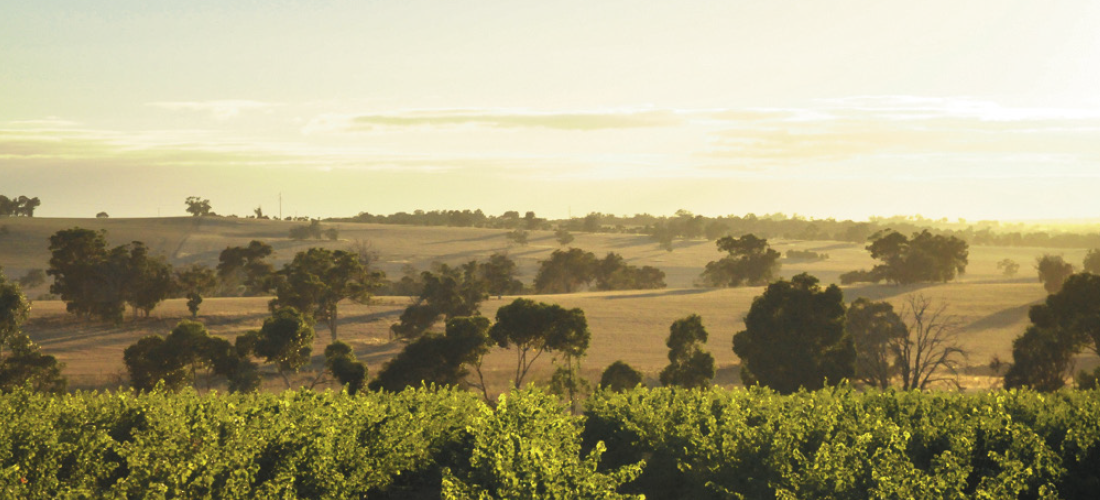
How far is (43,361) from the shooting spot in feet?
125

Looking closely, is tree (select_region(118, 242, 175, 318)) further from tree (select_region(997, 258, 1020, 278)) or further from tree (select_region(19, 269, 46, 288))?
tree (select_region(997, 258, 1020, 278))

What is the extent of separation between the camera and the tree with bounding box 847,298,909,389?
4491cm

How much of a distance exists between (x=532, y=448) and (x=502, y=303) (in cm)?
6049

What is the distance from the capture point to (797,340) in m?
38.2

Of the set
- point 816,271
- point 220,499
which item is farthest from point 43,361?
point 816,271

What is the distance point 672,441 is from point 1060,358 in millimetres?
30213

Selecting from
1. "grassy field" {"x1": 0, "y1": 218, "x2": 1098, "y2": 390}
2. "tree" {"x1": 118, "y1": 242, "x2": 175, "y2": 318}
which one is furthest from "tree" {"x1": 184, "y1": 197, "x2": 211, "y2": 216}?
"tree" {"x1": 118, "y1": 242, "x2": 175, "y2": 318}

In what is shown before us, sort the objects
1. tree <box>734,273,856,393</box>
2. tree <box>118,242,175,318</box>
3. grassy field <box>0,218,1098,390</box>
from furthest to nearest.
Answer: tree <box>118,242,175,318</box> < grassy field <box>0,218,1098,390</box> < tree <box>734,273,856,393</box>

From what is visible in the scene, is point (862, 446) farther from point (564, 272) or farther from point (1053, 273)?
point (564, 272)

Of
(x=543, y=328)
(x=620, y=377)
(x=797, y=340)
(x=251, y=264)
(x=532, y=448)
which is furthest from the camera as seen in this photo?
(x=251, y=264)

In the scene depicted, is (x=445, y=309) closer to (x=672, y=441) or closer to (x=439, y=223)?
(x=672, y=441)

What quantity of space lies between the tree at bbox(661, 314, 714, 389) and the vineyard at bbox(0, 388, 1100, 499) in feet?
71.0

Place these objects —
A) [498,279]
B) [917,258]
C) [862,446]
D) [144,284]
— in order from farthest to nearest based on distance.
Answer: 1. [917,258]
2. [498,279]
3. [144,284]
4. [862,446]

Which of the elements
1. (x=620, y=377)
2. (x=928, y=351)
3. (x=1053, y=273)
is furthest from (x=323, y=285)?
(x=1053, y=273)
